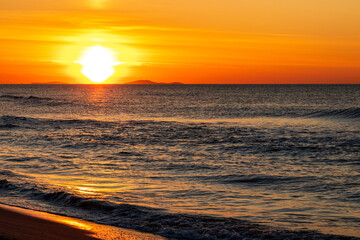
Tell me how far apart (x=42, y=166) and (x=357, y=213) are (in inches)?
470

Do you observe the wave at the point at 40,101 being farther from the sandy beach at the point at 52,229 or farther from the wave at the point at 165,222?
the sandy beach at the point at 52,229

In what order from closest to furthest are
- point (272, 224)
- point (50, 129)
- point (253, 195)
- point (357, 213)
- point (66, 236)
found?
point (66, 236)
point (272, 224)
point (357, 213)
point (253, 195)
point (50, 129)

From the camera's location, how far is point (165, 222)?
32.6 ft

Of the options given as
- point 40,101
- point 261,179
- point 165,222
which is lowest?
point 165,222

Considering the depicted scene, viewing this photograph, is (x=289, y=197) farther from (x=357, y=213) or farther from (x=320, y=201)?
(x=357, y=213)

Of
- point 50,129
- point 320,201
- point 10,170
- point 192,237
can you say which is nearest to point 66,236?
point 192,237

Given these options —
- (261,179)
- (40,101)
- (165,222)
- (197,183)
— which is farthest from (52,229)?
(40,101)

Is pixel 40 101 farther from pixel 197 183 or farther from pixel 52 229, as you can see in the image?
pixel 52 229

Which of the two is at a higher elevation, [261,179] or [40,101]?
[40,101]

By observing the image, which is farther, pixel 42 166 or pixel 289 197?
pixel 42 166

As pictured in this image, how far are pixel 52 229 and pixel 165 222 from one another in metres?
2.54

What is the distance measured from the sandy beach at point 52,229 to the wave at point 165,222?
1.43ft

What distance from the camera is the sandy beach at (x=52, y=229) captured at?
8.55 meters

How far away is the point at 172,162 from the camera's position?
1781 centimetres
